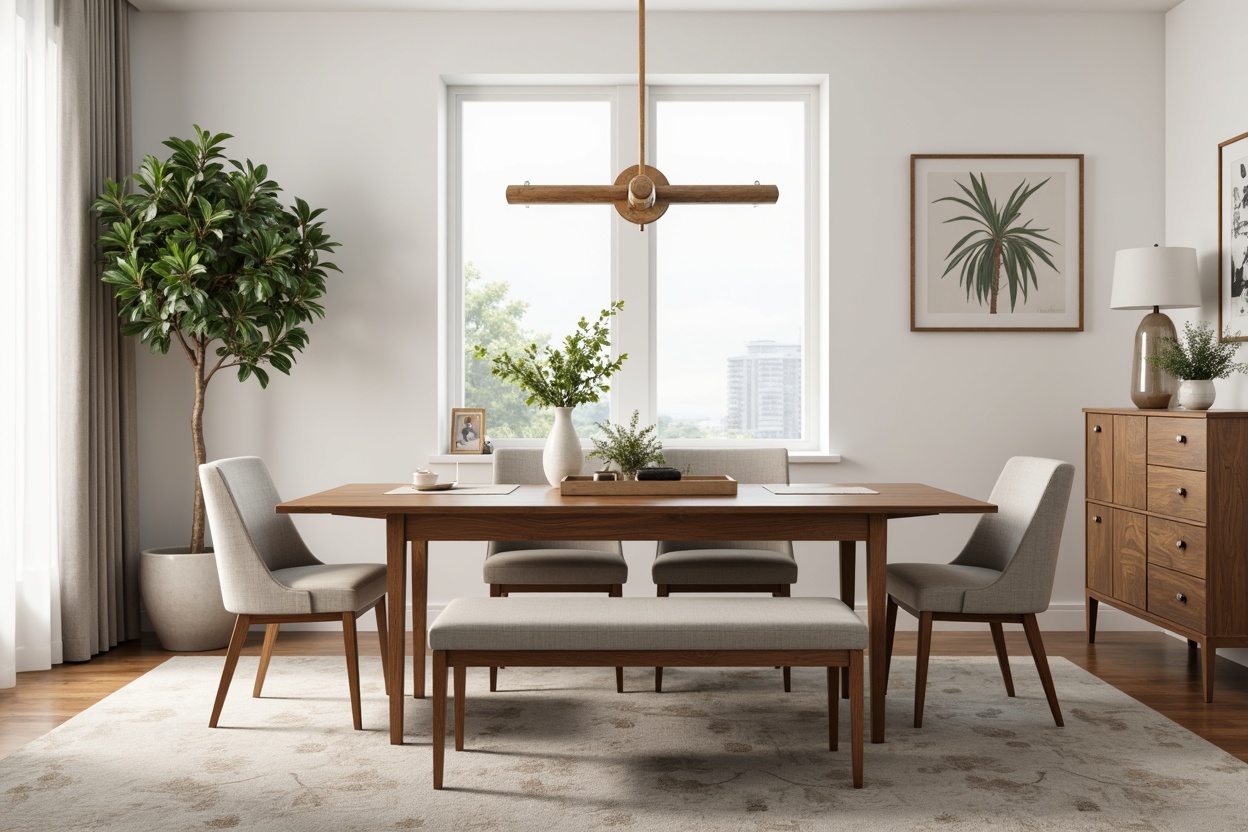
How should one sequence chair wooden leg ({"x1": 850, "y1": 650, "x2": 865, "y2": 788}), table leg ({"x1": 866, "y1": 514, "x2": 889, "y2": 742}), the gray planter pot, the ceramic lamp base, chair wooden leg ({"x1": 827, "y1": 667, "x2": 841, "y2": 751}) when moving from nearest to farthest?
1. chair wooden leg ({"x1": 850, "y1": 650, "x2": 865, "y2": 788})
2. chair wooden leg ({"x1": 827, "y1": 667, "x2": 841, "y2": 751})
3. table leg ({"x1": 866, "y1": 514, "x2": 889, "y2": 742})
4. the ceramic lamp base
5. the gray planter pot

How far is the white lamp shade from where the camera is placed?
3943 millimetres

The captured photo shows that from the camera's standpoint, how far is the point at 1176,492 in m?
3.58

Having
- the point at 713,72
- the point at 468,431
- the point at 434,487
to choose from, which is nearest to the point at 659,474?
the point at 434,487

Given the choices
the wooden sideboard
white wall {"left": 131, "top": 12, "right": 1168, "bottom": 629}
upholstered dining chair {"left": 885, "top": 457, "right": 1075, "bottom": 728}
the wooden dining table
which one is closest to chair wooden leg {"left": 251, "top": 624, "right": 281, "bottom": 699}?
the wooden dining table

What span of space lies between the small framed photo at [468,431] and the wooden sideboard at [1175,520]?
264cm

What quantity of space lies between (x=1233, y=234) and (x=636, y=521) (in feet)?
9.33

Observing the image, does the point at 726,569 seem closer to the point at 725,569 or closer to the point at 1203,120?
the point at 725,569

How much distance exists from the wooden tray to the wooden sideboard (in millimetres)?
1687

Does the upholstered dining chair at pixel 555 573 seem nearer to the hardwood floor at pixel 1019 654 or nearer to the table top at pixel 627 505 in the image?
the table top at pixel 627 505

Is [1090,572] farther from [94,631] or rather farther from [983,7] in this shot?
[94,631]

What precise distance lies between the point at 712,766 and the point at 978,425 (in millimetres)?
2471

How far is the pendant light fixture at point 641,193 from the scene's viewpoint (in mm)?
2889

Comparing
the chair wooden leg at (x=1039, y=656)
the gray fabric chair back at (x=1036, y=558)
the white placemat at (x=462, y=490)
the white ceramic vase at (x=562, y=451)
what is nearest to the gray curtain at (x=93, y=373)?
the white placemat at (x=462, y=490)

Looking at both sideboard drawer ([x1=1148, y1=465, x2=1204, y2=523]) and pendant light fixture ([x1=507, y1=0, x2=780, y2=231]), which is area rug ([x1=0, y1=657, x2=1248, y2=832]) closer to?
sideboard drawer ([x1=1148, y1=465, x2=1204, y2=523])
